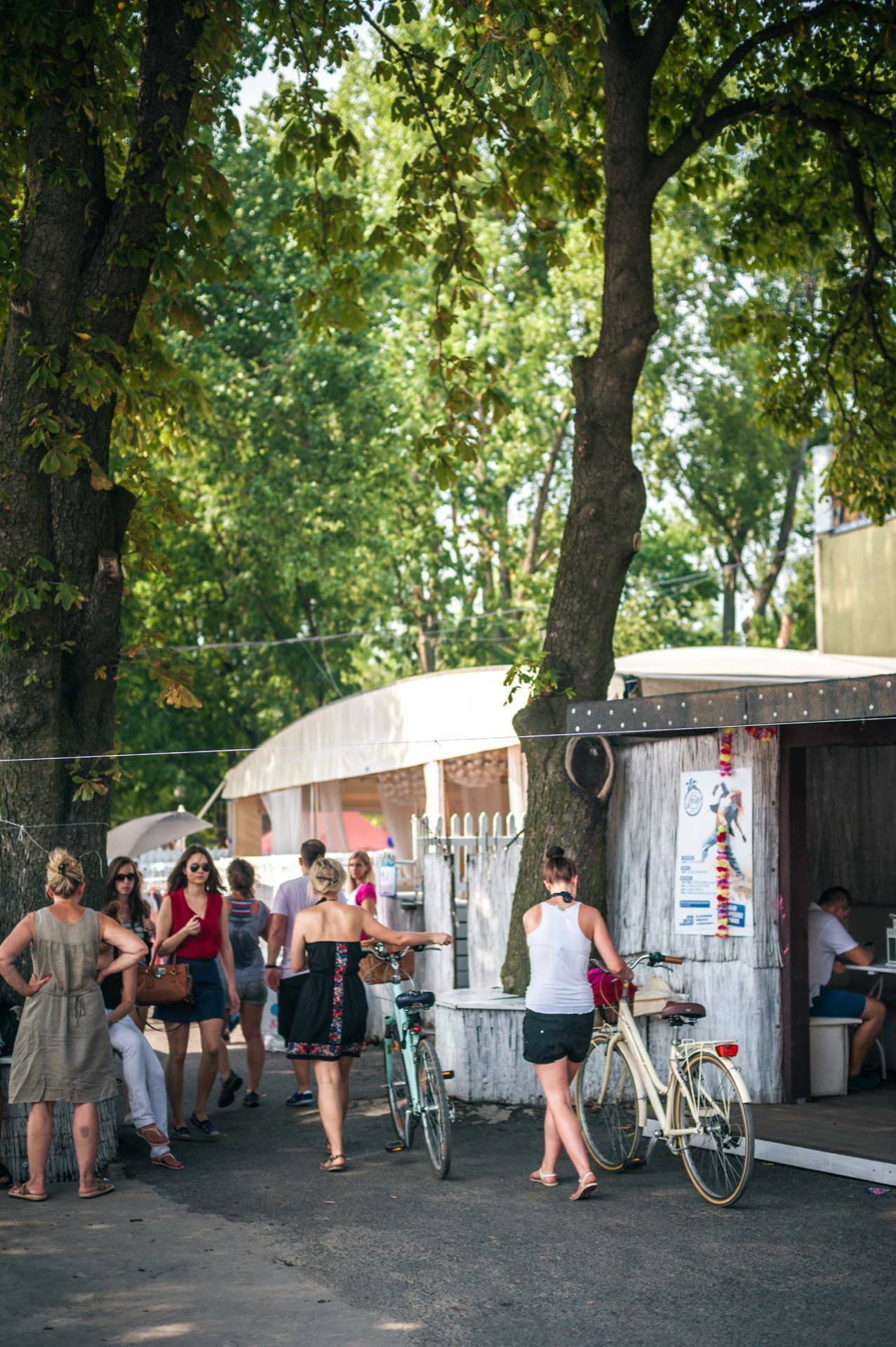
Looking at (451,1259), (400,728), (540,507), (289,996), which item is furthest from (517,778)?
(540,507)

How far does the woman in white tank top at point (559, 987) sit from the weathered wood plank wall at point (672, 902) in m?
2.13

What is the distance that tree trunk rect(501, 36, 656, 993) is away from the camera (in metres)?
11.1

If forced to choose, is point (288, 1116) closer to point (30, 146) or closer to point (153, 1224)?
point (153, 1224)

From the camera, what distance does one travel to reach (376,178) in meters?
34.8

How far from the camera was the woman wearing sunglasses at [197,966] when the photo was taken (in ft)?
33.2

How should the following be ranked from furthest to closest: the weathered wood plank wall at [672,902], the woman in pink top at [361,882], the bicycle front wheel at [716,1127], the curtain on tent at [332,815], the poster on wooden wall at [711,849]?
the curtain on tent at [332,815], the woman in pink top at [361,882], the poster on wooden wall at [711,849], the weathered wood plank wall at [672,902], the bicycle front wheel at [716,1127]

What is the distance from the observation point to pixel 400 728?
18938 mm

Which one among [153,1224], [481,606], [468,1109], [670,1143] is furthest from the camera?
[481,606]

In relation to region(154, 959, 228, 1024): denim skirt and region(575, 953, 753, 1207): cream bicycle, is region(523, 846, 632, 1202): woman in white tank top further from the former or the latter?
region(154, 959, 228, 1024): denim skirt

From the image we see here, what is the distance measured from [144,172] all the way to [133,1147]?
20.4 feet

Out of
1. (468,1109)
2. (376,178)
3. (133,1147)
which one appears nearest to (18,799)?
(133,1147)

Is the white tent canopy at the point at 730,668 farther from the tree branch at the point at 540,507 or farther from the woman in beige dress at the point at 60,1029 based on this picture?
the tree branch at the point at 540,507

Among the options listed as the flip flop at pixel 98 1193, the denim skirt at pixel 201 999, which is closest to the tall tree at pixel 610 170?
the denim skirt at pixel 201 999

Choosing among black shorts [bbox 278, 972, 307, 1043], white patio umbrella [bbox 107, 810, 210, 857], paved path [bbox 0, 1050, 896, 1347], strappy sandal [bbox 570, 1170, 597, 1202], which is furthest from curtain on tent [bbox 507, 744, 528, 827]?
strappy sandal [bbox 570, 1170, 597, 1202]
